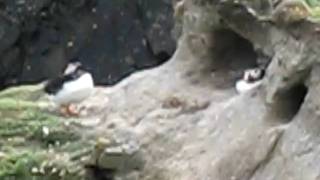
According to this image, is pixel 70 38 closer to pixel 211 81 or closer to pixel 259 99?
pixel 211 81

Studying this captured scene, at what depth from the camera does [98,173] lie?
7.43 m

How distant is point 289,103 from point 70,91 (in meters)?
3.28

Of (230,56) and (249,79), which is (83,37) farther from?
(249,79)

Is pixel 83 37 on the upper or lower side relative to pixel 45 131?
lower

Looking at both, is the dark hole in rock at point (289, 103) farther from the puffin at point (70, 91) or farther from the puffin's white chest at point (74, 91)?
the puffin's white chest at point (74, 91)

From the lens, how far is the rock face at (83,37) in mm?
21095

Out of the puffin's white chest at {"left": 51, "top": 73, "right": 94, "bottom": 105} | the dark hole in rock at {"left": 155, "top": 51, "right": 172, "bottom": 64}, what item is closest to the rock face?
the dark hole in rock at {"left": 155, "top": 51, "right": 172, "bottom": 64}

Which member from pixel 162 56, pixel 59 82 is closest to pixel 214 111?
pixel 59 82

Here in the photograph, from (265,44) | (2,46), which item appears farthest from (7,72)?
(265,44)

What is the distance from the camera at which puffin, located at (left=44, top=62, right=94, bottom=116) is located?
9.00 m

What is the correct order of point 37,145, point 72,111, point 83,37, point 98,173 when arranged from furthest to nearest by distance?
1. point 83,37
2. point 72,111
3. point 37,145
4. point 98,173

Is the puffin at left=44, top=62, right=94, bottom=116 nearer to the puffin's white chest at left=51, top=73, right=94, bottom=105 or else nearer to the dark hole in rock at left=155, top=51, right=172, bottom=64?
the puffin's white chest at left=51, top=73, right=94, bottom=105

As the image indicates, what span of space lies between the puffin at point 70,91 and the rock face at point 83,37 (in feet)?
36.9

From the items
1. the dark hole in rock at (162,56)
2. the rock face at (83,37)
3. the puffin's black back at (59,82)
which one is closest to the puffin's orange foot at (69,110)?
the puffin's black back at (59,82)
